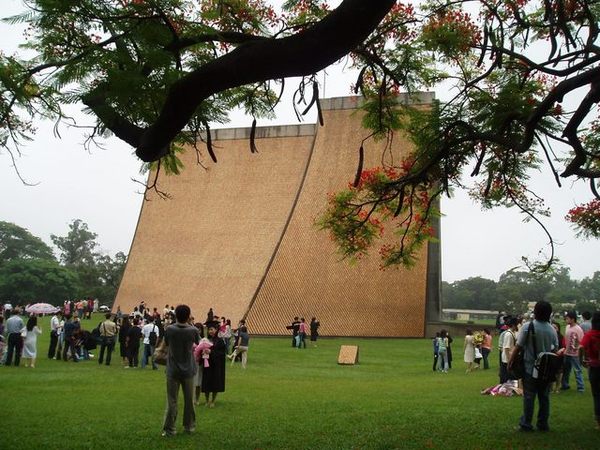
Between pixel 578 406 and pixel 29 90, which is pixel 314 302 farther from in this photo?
pixel 29 90

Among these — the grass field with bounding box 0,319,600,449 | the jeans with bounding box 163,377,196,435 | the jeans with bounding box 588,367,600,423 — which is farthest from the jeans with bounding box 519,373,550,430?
the jeans with bounding box 163,377,196,435

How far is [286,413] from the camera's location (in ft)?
24.8

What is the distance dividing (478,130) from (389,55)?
1.20 m

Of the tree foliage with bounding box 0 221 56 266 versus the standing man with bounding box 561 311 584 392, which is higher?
the tree foliage with bounding box 0 221 56 266

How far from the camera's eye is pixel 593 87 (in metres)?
5.20

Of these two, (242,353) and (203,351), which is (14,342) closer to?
(242,353)

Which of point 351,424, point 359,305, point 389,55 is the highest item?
point 389,55

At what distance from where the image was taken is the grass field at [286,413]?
5.78m

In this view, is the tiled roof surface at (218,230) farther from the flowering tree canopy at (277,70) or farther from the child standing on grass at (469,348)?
the flowering tree canopy at (277,70)

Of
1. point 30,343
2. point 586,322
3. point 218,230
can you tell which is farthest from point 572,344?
point 218,230

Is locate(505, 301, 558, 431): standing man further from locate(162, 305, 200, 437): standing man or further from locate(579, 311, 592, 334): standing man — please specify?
locate(579, 311, 592, 334): standing man

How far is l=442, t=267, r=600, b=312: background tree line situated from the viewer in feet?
193

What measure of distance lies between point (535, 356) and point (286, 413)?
292cm

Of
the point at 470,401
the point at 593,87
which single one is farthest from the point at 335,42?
the point at 470,401
